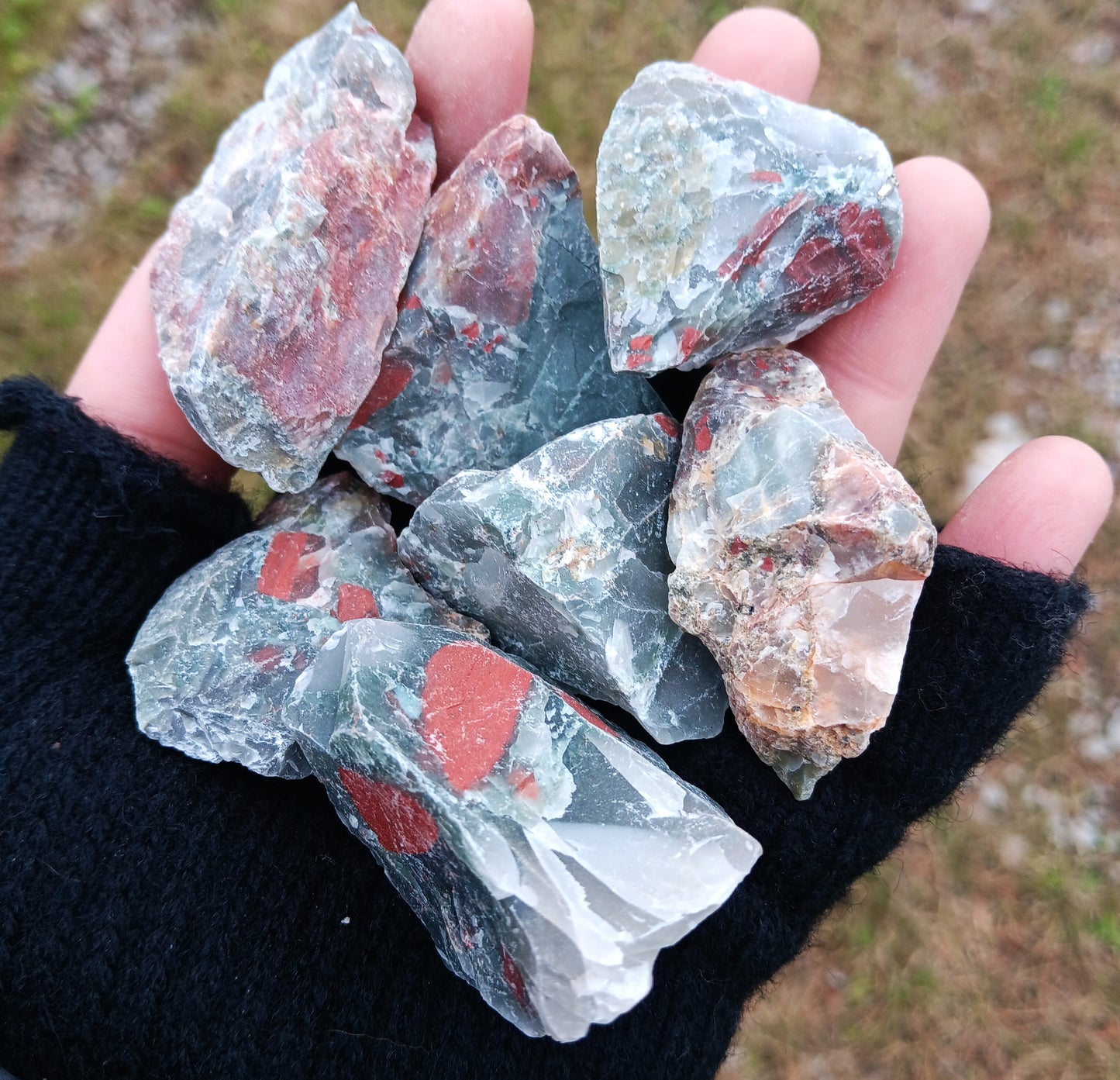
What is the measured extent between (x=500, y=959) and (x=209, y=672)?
57 cm

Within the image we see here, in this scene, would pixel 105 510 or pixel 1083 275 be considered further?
pixel 1083 275

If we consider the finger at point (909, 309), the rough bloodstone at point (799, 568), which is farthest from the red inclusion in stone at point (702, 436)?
the finger at point (909, 309)

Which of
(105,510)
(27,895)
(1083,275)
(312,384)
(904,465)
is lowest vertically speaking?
(27,895)

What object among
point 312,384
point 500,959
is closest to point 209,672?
point 312,384

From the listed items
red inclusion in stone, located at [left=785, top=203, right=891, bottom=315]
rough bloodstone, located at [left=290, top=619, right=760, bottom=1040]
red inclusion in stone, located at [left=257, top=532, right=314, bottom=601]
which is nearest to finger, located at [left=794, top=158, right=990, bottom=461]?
red inclusion in stone, located at [left=785, top=203, right=891, bottom=315]

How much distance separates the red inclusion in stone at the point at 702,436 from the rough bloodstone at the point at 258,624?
0.42 m

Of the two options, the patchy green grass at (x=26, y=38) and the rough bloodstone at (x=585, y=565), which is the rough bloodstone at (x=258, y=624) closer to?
the rough bloodstone at (x=585, y=565)

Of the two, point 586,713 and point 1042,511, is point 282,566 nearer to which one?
point 586,713

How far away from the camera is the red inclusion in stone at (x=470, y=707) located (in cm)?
123

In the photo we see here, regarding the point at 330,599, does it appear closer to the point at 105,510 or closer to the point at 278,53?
the point at 105,510

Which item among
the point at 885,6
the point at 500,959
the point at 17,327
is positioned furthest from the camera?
the point at 885,6

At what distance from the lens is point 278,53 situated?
244cm

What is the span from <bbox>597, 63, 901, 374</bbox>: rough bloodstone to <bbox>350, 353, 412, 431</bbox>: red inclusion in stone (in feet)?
1.08

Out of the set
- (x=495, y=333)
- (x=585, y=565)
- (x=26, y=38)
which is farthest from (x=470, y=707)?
(x=26, y=38)
